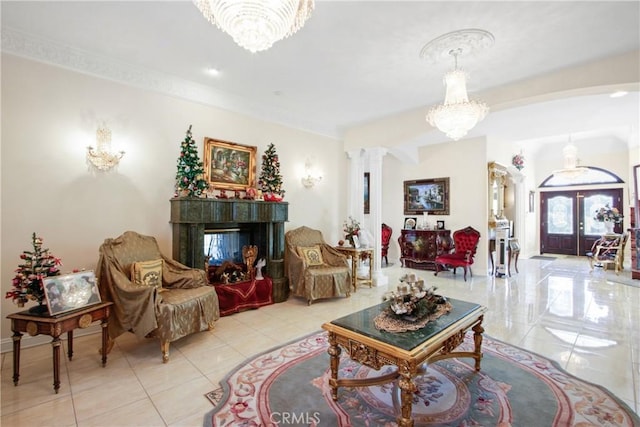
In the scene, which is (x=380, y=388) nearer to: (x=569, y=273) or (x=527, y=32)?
(x=527, y=32)

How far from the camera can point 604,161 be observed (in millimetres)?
8945

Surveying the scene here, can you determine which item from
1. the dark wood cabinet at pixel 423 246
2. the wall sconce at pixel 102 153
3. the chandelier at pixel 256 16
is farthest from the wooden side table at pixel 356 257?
the chandelier at pixel 256 16

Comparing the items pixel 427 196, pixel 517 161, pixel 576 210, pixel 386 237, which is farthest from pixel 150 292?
pixel 576 210

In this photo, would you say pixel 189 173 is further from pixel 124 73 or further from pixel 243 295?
pixel 243 295

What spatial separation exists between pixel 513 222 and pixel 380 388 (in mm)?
8658

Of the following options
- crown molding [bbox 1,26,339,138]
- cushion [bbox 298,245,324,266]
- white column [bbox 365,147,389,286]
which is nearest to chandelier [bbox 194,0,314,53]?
crown molding [bbox 1,26,339,138]

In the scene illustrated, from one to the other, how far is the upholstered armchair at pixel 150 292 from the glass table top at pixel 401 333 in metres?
1.69

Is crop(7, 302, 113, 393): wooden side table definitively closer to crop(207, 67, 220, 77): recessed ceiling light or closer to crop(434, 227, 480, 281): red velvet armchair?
crop(207, 67, 220, 77): recessed ceiling light

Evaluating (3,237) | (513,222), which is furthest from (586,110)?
(3,237)

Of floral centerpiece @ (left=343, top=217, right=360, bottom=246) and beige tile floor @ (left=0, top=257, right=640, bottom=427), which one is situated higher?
floral centerpiece @ (left=343, top=217, right=360, bottom=246)

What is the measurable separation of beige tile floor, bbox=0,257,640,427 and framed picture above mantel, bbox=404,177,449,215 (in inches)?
110

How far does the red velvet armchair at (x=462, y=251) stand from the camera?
20.9 feet

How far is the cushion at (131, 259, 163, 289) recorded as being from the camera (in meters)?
3.28

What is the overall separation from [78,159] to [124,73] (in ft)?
4.06
